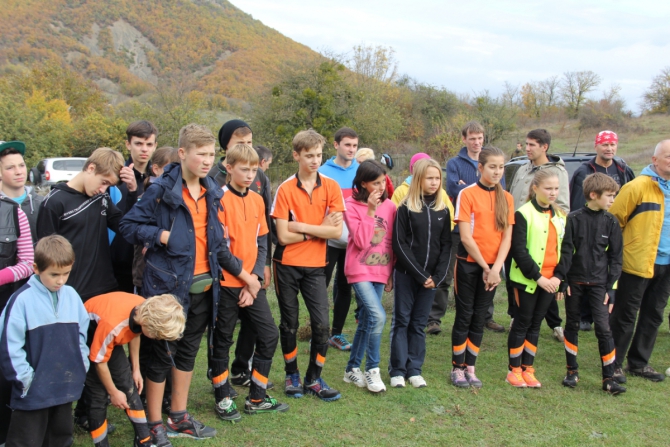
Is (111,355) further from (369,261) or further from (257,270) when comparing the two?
(369,261)

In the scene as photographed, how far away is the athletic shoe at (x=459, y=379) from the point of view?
4.79 meters

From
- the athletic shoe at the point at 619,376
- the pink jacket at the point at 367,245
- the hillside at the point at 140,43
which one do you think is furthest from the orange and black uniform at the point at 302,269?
the hillside at the point at 140,43

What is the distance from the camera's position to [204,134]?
12.2 feet

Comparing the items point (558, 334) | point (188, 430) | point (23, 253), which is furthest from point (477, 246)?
point (23, 253)

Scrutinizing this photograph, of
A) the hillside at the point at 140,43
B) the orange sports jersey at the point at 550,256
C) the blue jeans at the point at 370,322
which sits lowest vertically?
the blue jeans at the point at 370,322

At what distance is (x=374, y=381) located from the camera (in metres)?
4.58

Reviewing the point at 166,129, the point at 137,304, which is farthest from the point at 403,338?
the point at 166,129

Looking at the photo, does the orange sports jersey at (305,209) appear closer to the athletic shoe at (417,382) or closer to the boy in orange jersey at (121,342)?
the boy in orange jersey at (121,342)

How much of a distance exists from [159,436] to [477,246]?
3.04 metres

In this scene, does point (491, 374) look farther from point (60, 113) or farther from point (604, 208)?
point (60, 113)

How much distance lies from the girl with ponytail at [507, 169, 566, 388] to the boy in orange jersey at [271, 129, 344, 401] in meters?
1.72

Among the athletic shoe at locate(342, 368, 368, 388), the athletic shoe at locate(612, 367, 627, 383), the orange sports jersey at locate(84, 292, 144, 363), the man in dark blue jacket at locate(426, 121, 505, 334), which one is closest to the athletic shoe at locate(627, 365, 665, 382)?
the athletic shoe at locate(612, 367, 627, 383)

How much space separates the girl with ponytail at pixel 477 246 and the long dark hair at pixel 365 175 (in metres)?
0.82

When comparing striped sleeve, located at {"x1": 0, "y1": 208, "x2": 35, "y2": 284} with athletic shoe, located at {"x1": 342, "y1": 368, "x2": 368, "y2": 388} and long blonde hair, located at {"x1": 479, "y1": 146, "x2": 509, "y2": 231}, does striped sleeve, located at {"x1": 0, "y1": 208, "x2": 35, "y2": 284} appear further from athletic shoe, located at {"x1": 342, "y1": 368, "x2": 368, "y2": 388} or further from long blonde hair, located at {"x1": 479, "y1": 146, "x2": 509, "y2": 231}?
long blonde hair, located at {"x1": 479, "y1": 146, "x2": 509, "y2": 231}
